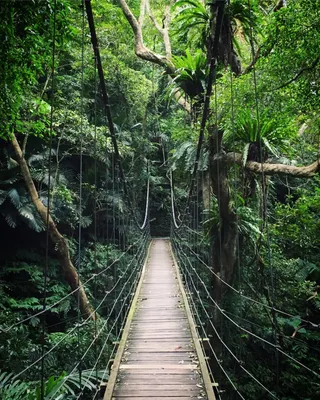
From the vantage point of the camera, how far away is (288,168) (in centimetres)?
267

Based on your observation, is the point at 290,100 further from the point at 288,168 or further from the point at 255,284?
the point at 255,284

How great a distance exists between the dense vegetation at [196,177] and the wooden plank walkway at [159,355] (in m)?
0.17

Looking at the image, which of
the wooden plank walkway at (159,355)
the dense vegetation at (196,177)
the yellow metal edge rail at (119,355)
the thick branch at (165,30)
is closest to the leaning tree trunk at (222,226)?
the dense vegetation at (196,177)

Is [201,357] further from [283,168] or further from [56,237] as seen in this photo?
[56,237]

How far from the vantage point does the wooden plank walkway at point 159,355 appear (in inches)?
68.5

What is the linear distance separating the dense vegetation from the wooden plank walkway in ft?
0.55

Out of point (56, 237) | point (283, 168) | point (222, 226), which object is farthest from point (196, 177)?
A: point (56, 237)

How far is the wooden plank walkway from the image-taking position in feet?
5.71

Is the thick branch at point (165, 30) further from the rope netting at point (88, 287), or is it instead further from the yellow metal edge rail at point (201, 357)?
the yellow metal edge rail at point (201, 357)

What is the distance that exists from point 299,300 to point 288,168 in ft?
9.22

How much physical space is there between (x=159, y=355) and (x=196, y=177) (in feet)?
6.64

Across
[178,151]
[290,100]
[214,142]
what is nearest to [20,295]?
[178,151]

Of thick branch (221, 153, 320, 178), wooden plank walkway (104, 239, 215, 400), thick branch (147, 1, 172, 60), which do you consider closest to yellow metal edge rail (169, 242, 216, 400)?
wooden plank walkway (104, 239, 215, 400)

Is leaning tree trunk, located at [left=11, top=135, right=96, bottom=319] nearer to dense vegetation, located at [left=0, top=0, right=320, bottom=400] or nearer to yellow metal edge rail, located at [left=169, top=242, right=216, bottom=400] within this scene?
dense vegetation, located at [left=0, top=0, right=320, bottom=400]
